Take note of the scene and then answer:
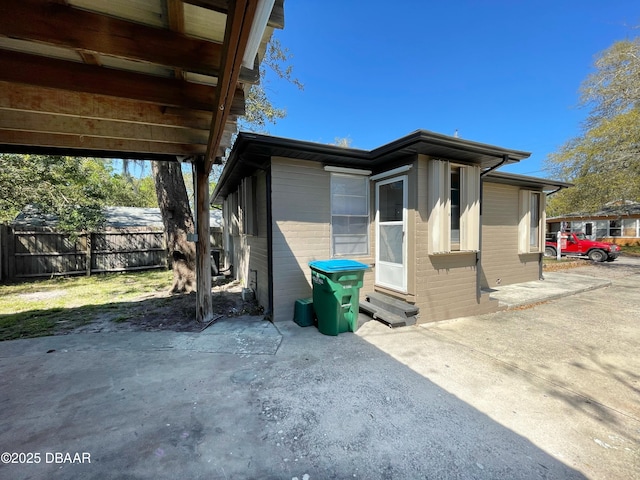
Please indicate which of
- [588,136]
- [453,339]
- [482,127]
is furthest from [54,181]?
[588,136]

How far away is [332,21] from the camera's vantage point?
630 centimetres

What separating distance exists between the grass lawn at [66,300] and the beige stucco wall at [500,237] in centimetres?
849

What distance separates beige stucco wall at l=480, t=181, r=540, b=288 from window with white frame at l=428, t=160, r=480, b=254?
8.59ft

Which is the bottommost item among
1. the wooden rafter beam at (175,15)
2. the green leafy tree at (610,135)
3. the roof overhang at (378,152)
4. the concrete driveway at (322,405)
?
the concrete driveway at (322,405)

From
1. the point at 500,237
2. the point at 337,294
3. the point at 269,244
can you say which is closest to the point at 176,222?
the point at 269,244

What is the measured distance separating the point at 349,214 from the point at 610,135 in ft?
46.4

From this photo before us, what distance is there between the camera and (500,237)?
7273 millimetres

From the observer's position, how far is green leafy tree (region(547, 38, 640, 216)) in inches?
422

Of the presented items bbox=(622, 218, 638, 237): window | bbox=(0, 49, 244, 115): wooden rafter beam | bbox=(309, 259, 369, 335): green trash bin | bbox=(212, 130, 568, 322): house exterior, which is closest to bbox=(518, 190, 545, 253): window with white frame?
bbox=(212, 130, 568, 322): house exterior

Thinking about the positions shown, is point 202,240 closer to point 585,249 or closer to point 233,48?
point 233,48

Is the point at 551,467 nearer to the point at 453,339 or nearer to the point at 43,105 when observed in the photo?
the point at 453,339

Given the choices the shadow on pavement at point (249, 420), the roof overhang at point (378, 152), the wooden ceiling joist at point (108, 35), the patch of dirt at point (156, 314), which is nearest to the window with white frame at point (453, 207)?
the roof overhang at point (378, 152)

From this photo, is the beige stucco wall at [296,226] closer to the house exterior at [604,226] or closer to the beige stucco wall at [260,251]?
the beige stucco wall at [260,251]

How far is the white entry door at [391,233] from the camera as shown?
469 centimetres
